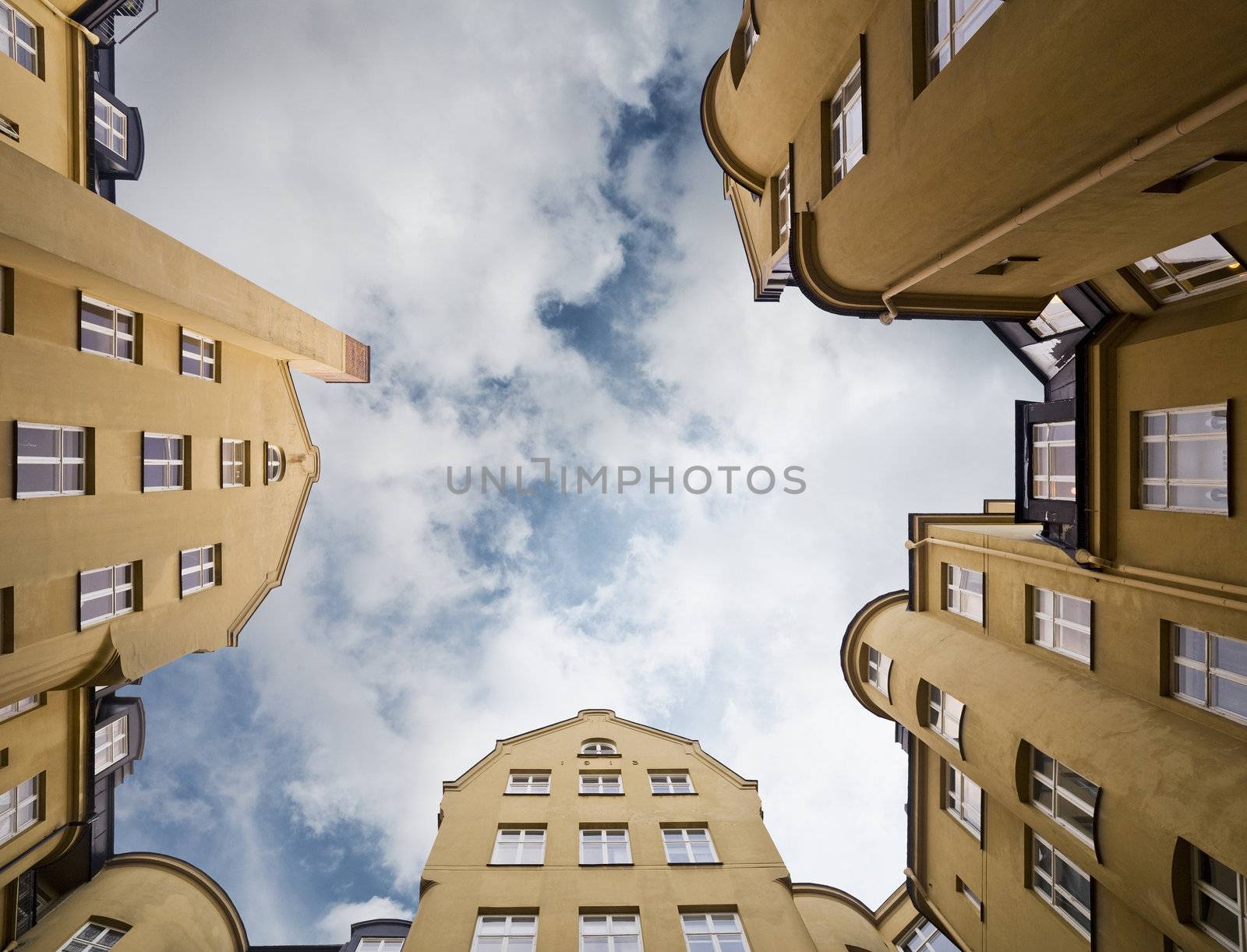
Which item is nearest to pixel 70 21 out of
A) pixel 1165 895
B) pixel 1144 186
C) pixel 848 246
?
pixel 848 246

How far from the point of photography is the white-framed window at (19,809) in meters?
13.5

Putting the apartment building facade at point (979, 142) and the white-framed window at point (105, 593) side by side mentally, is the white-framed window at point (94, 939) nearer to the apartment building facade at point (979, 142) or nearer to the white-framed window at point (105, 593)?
the white-framed window at point (105, 593)

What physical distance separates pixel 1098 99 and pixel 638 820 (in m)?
20.1

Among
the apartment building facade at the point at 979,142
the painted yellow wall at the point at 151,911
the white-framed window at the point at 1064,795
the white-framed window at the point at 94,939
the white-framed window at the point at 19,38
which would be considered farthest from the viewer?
the painted yellow wall at the point at 151,911

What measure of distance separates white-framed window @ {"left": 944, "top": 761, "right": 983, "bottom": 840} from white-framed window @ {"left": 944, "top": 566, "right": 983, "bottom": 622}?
502 cm

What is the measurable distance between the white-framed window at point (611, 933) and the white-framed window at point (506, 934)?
127 cm

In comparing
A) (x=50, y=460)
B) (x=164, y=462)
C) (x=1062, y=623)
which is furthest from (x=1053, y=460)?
(x=50, y=460)

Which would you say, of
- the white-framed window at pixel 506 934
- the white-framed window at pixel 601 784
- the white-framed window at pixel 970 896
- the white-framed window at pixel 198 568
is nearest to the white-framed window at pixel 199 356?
the white-framed window at pixel 198 568

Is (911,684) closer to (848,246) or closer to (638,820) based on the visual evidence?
(638,820)

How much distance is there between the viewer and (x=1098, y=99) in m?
7.50

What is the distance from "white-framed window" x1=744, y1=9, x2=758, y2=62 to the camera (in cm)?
1559

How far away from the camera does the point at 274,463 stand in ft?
69.8

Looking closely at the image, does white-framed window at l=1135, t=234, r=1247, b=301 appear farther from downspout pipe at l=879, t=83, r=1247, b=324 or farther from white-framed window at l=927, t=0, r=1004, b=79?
white-framed window at l=927, t=0, r=1004, b=79

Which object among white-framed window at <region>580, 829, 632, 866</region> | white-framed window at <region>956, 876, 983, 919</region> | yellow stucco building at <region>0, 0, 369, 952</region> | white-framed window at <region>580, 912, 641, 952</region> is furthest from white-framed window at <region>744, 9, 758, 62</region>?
white-framed window at <region>956, 876, 983, 919</region>
